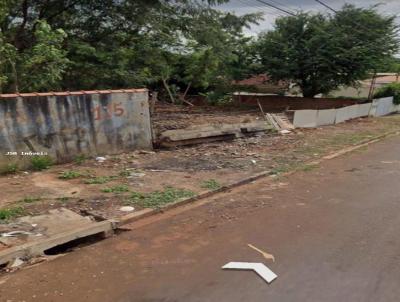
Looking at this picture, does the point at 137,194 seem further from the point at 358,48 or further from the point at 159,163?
the point at 358,48

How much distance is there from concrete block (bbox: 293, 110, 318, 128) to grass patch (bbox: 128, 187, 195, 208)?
36.1 ft

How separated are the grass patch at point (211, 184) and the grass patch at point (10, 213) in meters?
3.21

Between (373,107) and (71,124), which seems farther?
(373,107)

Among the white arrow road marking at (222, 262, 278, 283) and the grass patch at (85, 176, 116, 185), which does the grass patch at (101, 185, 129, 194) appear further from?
the white arrow road marking at (222, 262, 278, 283)

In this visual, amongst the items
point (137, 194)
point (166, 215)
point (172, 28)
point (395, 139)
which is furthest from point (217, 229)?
point (172, 28)

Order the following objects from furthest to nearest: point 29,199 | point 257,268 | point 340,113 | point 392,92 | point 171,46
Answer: point 392,92
point 340,113
point 171,46
point 29,199
point 257,268

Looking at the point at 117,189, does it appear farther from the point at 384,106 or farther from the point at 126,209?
the point at 384,106

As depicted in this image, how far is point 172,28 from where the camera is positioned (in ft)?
60.9

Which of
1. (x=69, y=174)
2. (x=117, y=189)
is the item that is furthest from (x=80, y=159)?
(x=117, y=189)

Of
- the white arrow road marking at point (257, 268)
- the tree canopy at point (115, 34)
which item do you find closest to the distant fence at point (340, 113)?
the tree canopy at point (115, 34)

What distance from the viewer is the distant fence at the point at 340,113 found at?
18.0 metres

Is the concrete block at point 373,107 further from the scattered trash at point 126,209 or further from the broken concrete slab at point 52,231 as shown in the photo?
the broken concrete slab at point 52,231

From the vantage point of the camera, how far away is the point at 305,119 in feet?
59.6

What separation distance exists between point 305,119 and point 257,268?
14.4 m
